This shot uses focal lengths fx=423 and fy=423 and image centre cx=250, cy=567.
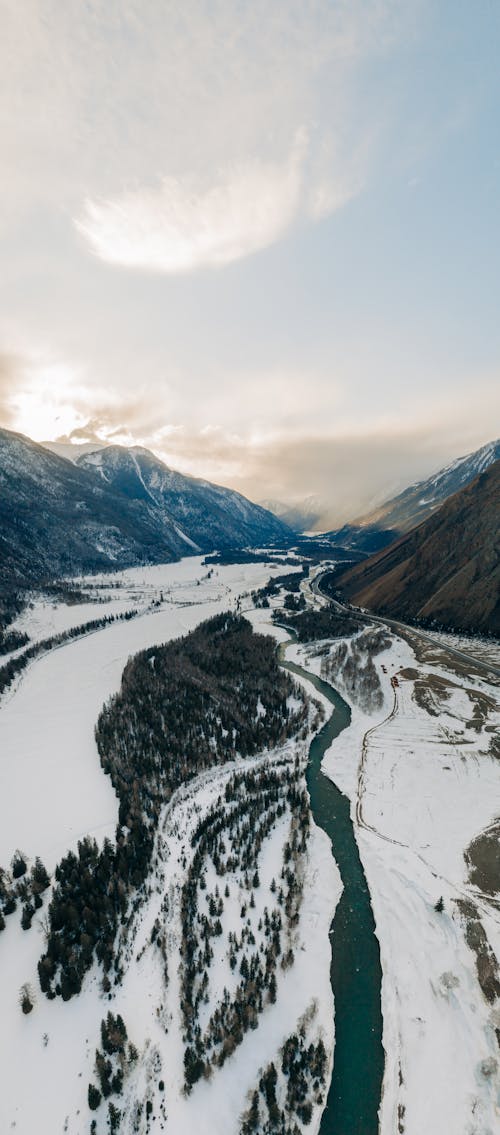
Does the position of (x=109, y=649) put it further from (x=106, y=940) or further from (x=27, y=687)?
(x=106, y=940)

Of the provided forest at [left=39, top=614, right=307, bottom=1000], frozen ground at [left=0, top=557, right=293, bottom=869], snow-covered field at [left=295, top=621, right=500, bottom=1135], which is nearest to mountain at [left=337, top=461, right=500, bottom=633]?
snow-covered field at [left=295, top=621, right=500, bottom=1135]

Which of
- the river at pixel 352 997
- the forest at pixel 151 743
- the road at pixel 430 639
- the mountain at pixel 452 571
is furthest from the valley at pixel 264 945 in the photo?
the mountain at pixel 452 571

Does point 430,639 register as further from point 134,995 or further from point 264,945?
point 134,995

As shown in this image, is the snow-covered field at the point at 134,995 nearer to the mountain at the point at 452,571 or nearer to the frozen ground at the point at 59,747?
the frozen ground at the point at 59,747

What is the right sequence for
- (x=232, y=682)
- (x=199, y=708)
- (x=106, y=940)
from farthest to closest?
(x=232, y=682) → (x=199, y=708) → (x=106, y=940)

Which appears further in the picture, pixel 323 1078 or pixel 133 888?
pixel 133 888

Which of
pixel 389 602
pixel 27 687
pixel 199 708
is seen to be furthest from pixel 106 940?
pixel 389 602

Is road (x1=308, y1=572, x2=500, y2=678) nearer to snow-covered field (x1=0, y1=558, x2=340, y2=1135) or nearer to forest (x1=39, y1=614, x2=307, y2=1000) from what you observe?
forest (x1=39, y1=614, x2=307, y2=1000)

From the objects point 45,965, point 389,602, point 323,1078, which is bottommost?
point 323,1078
